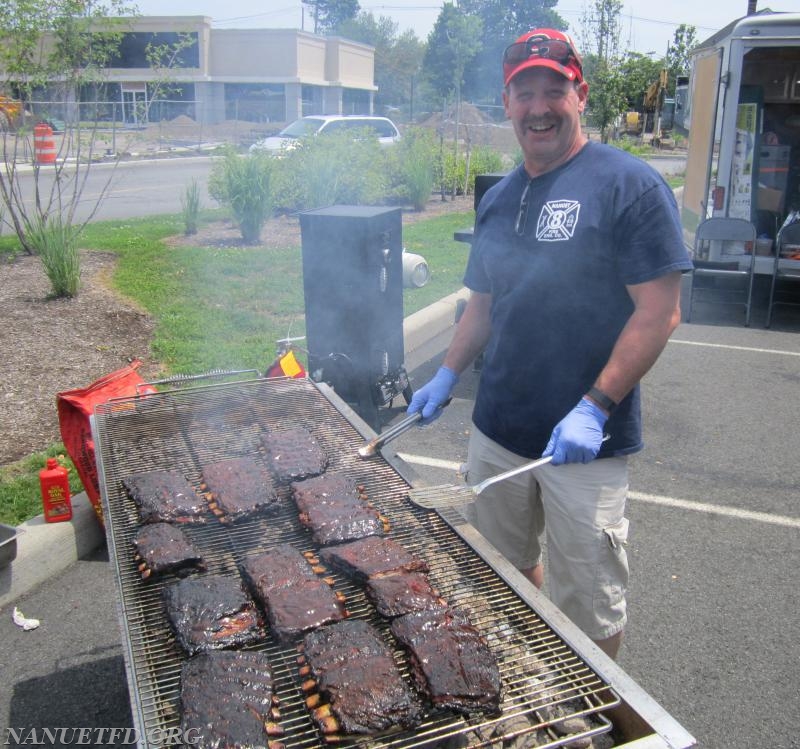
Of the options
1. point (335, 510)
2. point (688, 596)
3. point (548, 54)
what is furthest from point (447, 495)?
point (688, 596)

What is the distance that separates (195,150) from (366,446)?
3053cm

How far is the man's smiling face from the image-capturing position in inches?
93.2

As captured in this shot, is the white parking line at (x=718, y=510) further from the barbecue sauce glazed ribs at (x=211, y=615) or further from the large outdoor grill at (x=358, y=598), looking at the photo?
the barbecue sauce glazed ribs at (x=211, y=615)

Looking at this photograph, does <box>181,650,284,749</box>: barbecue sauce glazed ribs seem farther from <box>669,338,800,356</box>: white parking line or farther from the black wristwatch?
<box>669,338,800,356</box>: white parking line

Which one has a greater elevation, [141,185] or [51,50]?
[51,50]

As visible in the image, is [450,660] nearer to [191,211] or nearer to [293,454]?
[293,454]

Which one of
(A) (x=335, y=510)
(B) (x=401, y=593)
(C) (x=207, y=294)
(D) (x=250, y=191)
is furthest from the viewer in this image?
(D) (x=250, y=191)

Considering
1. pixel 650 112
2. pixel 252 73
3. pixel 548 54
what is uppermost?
pixel 252 73

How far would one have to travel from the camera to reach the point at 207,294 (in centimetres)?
783

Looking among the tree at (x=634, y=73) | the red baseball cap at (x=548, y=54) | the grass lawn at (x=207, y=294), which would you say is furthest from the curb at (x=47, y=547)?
the tree at (x=634, y=73)

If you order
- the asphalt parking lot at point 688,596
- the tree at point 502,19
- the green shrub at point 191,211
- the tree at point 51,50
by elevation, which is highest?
the tree at point 502,19

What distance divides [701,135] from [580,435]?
8732mm

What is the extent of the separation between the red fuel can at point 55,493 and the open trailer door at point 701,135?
25.8 feet

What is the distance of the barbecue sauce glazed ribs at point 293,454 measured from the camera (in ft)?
9.04
